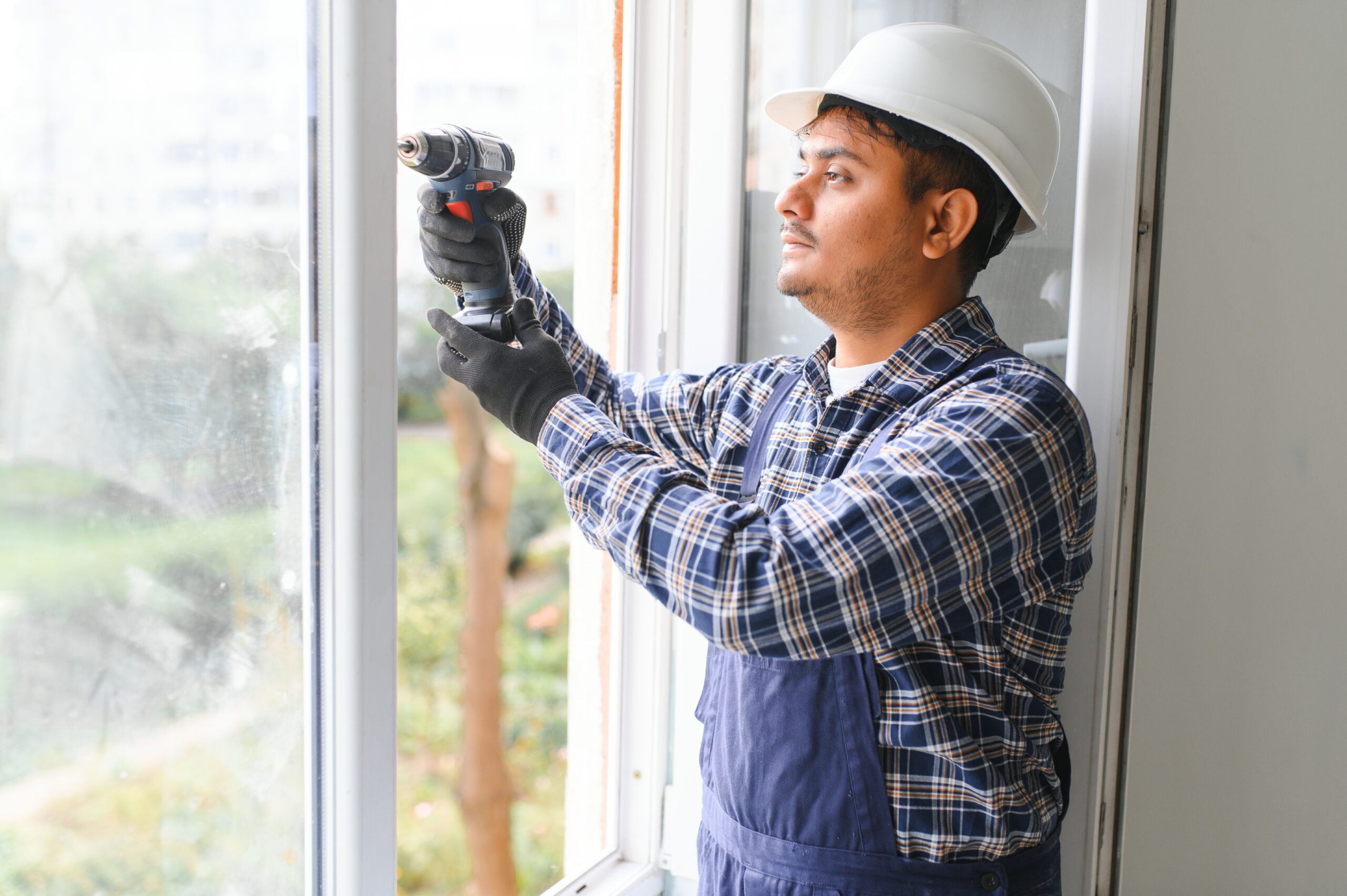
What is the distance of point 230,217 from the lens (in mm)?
956

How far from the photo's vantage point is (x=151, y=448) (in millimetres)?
902

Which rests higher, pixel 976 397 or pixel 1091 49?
pixel 1091 49

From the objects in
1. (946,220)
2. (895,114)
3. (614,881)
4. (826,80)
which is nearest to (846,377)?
(946,220)

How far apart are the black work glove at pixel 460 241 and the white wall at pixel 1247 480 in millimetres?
950

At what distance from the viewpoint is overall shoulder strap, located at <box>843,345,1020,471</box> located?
1.09 meters

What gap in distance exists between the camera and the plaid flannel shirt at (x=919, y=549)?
3.03 feet

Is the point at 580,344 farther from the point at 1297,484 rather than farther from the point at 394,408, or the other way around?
the point at 1297,484

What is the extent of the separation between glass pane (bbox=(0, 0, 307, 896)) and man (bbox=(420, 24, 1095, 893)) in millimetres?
259

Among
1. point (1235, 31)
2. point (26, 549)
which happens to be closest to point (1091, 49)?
point (1235, 31)

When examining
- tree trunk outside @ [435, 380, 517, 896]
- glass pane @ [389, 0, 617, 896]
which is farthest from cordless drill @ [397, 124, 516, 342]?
tree trunk outside @ [435, 380, 517, 896]

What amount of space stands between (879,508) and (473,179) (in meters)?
0.65

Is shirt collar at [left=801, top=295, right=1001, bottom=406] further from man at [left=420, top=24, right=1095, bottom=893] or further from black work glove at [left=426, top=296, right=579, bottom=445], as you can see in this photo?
black work glove at [left=426, top=296, right=579, bottom=445]

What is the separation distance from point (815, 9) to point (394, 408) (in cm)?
103

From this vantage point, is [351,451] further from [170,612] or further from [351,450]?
[170,612]
